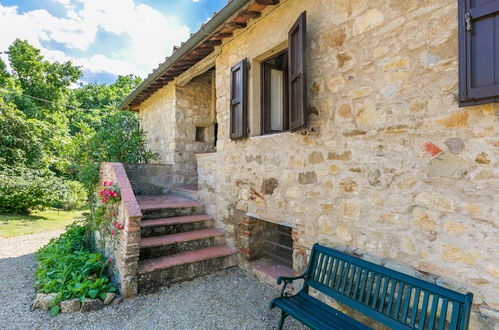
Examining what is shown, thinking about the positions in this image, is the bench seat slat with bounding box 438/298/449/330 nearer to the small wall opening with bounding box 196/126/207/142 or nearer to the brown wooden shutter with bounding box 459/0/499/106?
the brown wooden shutter with bounding box 459/0/499/106

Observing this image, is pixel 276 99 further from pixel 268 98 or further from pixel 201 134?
pixel 201 134

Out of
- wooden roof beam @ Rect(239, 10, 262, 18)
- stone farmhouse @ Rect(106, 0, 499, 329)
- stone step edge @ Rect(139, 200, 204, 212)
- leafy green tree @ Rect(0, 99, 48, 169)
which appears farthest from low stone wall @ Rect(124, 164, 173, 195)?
leafy green tree @ Rect(0, 99, 48, 169)

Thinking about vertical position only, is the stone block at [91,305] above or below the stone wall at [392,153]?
below

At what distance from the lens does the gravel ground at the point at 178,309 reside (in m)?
2.77

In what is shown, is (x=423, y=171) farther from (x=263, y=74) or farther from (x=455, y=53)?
(x=263, y=74)

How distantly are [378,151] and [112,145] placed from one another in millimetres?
6205

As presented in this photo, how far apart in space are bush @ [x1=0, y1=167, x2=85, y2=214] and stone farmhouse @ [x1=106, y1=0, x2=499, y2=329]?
271 inches

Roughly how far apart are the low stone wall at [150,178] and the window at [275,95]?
3560 mm

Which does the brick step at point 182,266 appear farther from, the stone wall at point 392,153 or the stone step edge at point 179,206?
the stone wall at point 392,153

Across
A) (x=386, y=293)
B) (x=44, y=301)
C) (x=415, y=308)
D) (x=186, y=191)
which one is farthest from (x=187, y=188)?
(x=415, y=308)

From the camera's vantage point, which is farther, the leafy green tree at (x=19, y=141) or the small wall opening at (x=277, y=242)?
the leafy green tree at (x=19, y=141)

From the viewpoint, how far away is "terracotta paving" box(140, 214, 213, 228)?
4148 millimetres

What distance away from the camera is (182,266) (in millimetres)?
3709

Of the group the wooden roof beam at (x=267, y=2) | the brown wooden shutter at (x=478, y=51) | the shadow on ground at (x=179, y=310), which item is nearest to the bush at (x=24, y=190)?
the shadow on ground at (x=179, y=310)
